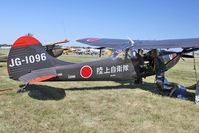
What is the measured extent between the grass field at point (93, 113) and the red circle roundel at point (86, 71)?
0.74 meters

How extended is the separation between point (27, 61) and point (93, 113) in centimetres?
294

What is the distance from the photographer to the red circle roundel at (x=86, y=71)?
585 cm

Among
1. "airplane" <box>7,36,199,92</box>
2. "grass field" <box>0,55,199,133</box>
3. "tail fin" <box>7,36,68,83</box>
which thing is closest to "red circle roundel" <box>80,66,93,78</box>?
"airplane" <box>7,36,199,92</box>

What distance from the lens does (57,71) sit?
18.2 ft

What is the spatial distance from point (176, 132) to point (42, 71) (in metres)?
4.34

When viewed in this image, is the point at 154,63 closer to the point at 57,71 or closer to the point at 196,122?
the point at 196,122

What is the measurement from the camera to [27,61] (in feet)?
17.2

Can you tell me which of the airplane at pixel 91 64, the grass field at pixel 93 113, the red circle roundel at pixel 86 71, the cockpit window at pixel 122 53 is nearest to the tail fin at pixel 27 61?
the airplane at pixel 91 64

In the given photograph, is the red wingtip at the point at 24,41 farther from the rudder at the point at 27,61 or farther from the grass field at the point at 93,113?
the grass field at the point at 93,113

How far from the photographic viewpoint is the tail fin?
505 cm

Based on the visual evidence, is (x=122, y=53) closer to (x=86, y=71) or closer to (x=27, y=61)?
(x=86, y=71)

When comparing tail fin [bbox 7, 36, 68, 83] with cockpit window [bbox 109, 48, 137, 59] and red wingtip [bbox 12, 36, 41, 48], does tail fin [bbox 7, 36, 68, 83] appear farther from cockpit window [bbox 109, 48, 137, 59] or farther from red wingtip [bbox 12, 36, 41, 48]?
cockpit window [bbox 109, 48, 137, 59]

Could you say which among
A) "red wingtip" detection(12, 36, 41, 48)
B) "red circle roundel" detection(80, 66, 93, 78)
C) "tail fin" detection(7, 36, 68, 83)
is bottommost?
"red circle roundel" detection(80, 66, 93, 78)

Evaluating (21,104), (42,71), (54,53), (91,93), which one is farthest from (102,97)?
(54,53)
